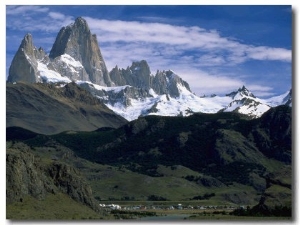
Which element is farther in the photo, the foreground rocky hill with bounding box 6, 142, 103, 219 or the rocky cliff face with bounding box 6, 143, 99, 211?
the rocky cliff face with bounding box 6, 143, 99, 211

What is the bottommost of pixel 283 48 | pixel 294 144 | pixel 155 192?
pixel 155 192

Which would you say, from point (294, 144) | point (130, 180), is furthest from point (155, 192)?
point (294, 144)

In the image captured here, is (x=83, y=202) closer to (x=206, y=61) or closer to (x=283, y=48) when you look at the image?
(x=206, y=61)

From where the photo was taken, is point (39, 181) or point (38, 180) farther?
point (39, 181)

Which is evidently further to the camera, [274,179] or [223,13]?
[274,179]

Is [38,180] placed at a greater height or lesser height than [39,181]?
greater

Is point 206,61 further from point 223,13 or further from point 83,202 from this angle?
point 83,202

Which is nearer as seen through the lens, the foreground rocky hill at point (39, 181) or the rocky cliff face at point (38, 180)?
the foreground rocky hill at point (39, 181)

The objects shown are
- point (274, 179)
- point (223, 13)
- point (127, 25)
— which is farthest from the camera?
point (274, 179)

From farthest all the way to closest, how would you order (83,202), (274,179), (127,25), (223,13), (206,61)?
(274,179) < (83,202) < (206,61) < (127,25) < (223,13)

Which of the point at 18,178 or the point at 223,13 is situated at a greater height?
the point at 223,13
